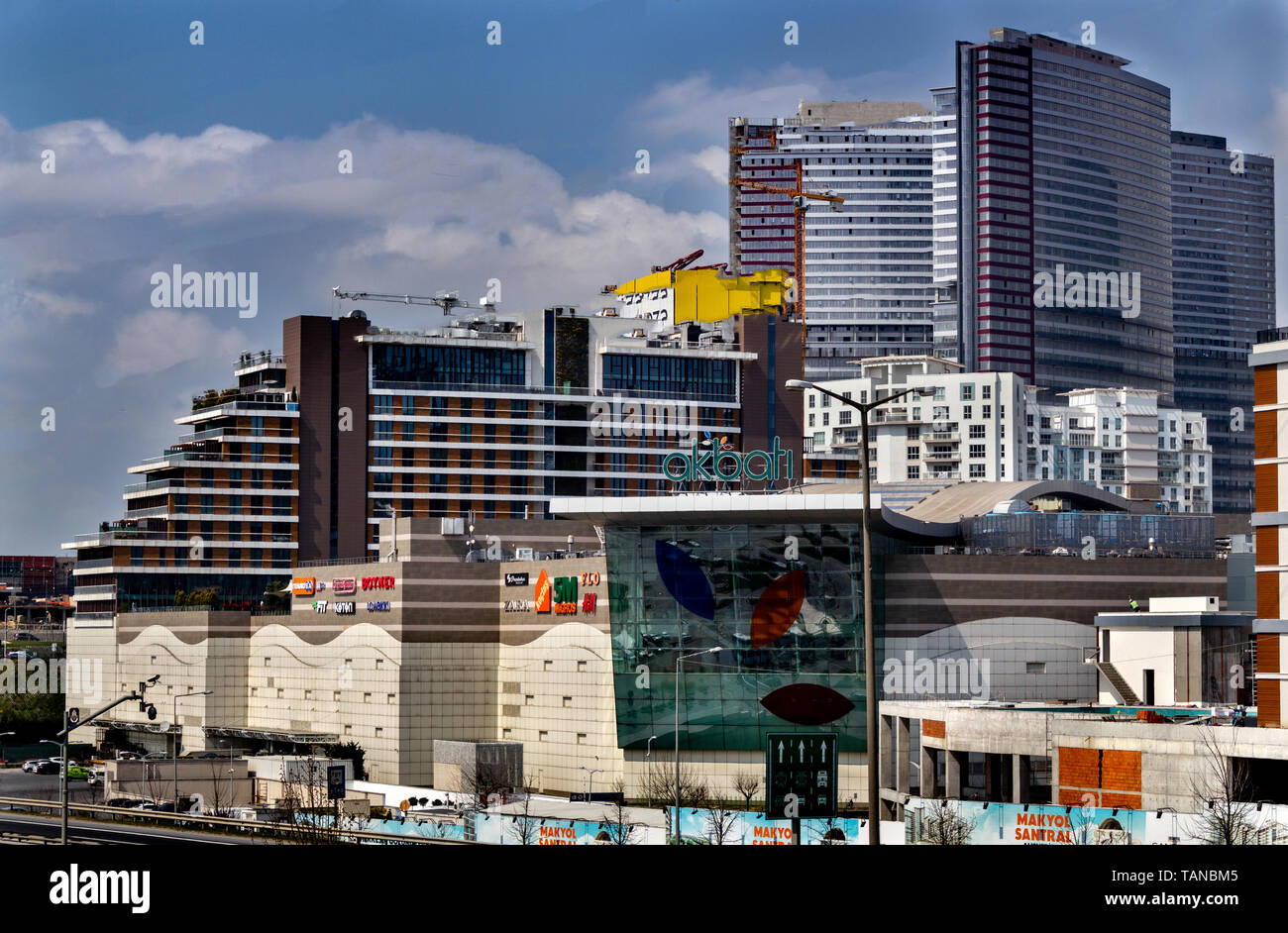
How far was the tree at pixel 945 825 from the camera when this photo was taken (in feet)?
184

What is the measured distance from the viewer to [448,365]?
16850cm

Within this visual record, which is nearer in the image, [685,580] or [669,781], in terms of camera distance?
[669,781]

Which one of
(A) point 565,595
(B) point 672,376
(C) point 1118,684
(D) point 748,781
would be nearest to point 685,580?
(D) point 748,781

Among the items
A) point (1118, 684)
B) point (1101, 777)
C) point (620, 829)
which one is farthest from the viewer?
point (1118, 684)

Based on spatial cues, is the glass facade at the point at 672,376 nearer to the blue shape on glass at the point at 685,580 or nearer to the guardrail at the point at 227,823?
the blue shape on glass at the point at 685,580

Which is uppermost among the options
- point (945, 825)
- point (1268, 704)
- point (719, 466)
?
point (719, 466)

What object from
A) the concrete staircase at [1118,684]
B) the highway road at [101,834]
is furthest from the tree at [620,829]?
the concrete staircase at [1118,684]

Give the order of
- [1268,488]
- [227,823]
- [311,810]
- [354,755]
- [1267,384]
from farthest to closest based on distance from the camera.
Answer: [354,755], [311,810], [227,823], [1267,384], [1268,488]

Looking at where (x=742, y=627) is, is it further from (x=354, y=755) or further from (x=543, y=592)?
(x=354, y=755)

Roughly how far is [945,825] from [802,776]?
24.9 ft

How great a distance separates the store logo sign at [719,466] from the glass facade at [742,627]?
470cm

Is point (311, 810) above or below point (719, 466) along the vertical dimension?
below

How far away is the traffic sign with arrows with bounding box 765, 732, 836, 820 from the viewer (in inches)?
2008
